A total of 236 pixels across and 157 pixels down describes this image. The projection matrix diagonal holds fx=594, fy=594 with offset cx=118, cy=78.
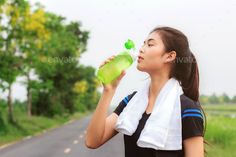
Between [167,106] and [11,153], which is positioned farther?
[11,153]

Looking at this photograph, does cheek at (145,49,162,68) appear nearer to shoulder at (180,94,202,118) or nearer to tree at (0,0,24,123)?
shoulder at (180,94,202,118)

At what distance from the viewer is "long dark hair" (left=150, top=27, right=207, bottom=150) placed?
2.99 meters

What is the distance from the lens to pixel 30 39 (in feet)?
106

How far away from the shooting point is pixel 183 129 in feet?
9.29

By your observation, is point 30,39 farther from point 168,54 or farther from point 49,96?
point 168,54

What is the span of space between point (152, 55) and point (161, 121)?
34cm

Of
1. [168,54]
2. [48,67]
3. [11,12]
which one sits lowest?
[48,67]

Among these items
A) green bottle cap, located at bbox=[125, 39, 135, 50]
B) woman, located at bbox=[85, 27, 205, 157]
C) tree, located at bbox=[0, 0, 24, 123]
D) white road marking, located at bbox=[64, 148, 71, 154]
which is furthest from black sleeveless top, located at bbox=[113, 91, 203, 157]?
tree, located at bbox=[0, 0, 24, 123]

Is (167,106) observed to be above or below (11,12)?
above

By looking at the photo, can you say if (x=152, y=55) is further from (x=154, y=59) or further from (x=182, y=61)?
(x=182, y=61)

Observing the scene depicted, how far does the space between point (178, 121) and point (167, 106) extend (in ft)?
0.29

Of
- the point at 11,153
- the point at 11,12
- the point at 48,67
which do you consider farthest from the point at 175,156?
the point at 48,67

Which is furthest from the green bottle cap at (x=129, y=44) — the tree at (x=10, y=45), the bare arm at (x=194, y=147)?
the tree at (x=10, y=45)

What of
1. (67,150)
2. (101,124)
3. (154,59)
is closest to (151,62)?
(154,59)
